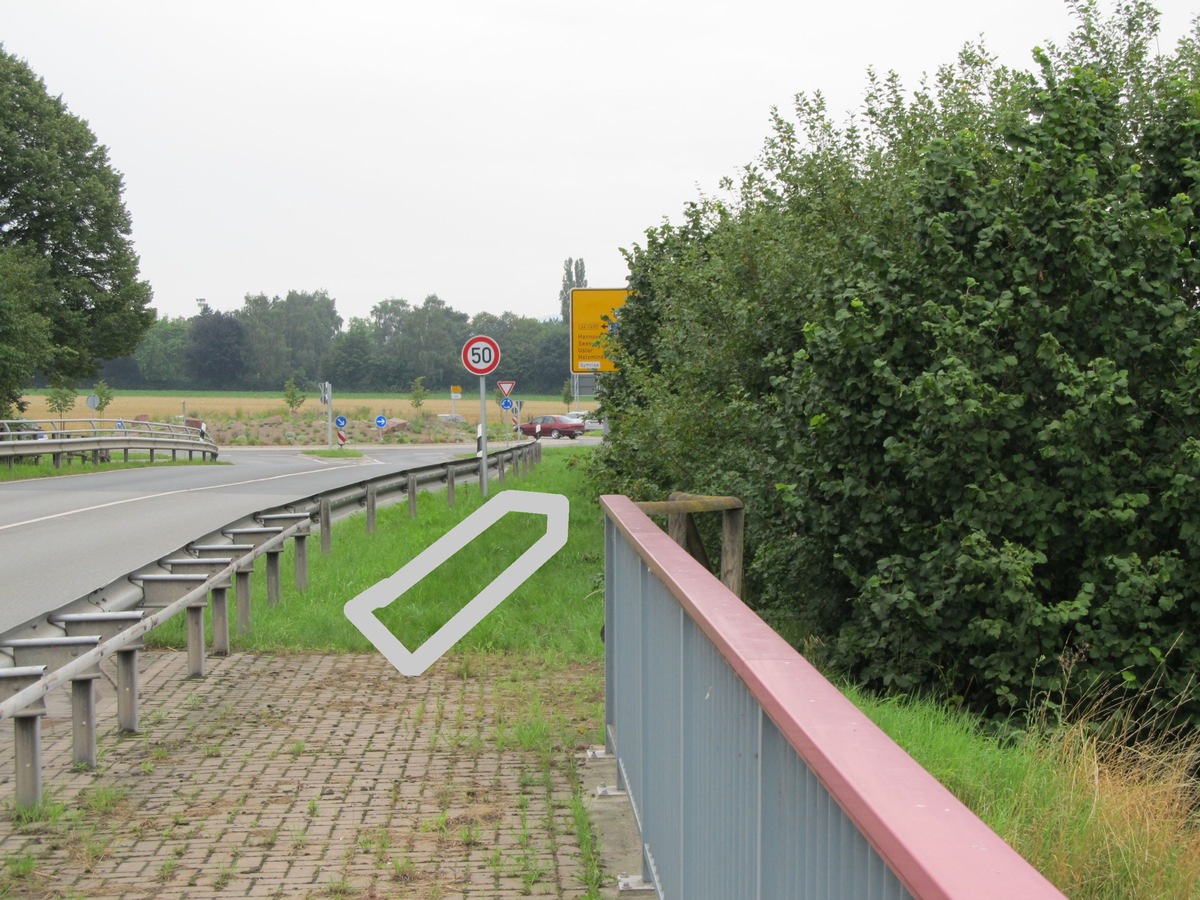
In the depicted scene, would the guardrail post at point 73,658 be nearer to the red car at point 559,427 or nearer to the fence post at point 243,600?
the fence post at point 243,600

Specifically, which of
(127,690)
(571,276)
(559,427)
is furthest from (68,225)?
(571,276)

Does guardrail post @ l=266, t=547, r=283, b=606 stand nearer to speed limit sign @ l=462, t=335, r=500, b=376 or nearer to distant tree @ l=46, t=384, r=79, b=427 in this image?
speed limit sign @ l=462, t=335, r=500, b=376

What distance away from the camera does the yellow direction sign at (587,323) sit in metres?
28.1

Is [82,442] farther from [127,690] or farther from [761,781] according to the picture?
[761,781]

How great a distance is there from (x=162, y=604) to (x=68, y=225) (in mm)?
48372

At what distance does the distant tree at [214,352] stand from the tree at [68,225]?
3312 inches

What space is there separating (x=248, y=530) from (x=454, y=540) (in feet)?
14.1

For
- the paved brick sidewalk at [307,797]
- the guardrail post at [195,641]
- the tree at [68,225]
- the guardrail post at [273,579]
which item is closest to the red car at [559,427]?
the tree at [68,225]

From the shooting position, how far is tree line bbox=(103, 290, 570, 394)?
455ft

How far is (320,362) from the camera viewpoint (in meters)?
149

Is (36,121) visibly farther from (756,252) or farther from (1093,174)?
(1093,174)

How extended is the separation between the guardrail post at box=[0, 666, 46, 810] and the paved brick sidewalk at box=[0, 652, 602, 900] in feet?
0.45

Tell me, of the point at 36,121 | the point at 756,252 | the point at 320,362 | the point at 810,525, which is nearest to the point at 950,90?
the point at 756,252
